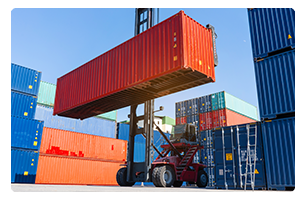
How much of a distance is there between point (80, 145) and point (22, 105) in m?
4.71

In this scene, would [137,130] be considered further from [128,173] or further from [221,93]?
[221,93]

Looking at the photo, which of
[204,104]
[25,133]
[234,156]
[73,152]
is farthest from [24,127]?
A: [204,104]

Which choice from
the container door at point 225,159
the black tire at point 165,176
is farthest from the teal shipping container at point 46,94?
the container door at point 225,159

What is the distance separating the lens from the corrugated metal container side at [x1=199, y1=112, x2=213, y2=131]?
2284 cm

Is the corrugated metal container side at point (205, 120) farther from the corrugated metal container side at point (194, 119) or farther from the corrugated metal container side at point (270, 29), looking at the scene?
the corrugated metal container side at point (270, 29)

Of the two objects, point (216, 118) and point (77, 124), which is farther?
point (216, 118)

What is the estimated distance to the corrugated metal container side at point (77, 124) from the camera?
19.5 metres

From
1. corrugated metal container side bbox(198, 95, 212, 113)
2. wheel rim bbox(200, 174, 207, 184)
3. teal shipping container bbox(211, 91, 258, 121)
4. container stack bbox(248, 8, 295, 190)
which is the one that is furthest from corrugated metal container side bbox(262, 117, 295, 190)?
corrugated metal container side bbox(198, 95, 212, 113)

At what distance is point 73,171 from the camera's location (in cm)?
1628

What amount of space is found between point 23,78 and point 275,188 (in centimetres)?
1498

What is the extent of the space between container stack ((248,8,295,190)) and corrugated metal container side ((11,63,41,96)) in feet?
43.7

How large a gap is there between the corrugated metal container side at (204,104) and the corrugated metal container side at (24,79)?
1480 cm

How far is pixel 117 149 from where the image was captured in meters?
19.5

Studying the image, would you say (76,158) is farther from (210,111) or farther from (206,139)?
(210,111)
